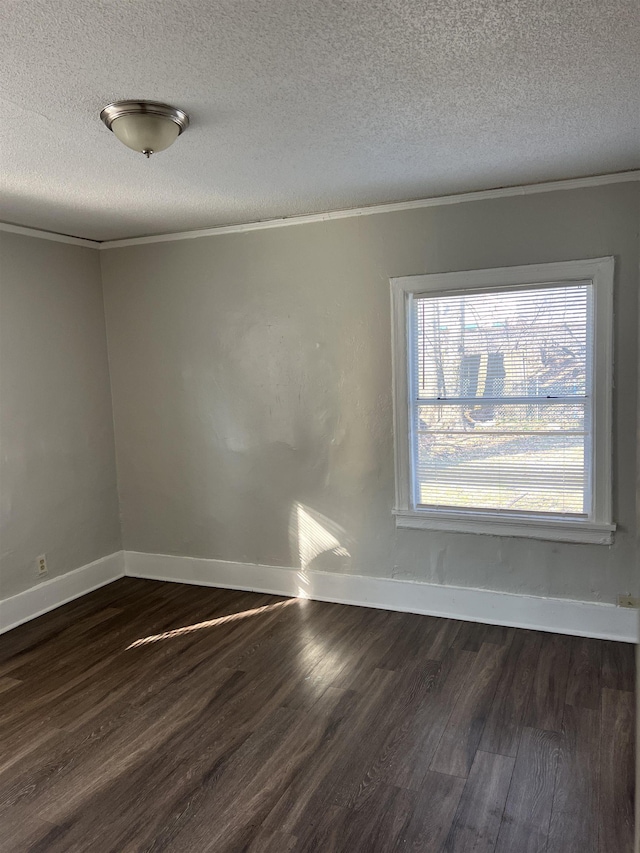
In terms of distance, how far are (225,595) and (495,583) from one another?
1776 mm

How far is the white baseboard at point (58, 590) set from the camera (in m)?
3.85

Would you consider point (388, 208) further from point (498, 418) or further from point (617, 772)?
point (617, 772)

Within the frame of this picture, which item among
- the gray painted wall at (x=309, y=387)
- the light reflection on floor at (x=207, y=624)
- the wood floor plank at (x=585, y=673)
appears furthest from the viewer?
the light reflection on floor at (x=207, y=624)

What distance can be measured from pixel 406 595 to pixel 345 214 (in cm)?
232

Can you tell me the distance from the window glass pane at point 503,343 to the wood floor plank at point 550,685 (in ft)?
4.33

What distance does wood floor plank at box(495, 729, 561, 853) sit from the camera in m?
2.03

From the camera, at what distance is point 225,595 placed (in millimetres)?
4242

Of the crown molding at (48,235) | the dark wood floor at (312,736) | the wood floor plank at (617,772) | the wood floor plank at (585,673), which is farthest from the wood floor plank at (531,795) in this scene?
the crown molding at (48,235)

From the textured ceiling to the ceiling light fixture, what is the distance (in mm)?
53

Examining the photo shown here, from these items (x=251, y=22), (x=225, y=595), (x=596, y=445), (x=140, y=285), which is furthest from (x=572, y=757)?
(x=140, y=285)

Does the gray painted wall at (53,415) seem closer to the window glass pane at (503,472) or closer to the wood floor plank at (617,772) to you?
the window glass pane at (503,472)

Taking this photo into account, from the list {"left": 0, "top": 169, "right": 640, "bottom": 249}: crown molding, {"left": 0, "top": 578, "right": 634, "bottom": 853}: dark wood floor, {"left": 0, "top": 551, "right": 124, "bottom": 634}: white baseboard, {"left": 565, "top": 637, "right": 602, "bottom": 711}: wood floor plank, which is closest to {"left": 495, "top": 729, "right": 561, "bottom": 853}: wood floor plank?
{"left": 0, "top": 578, "right": 634, "bottom": 853}: dark wood floor

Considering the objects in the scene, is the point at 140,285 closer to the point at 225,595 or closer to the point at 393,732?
the point at 225,595

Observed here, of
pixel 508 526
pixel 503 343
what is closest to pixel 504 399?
pixel 503 343
